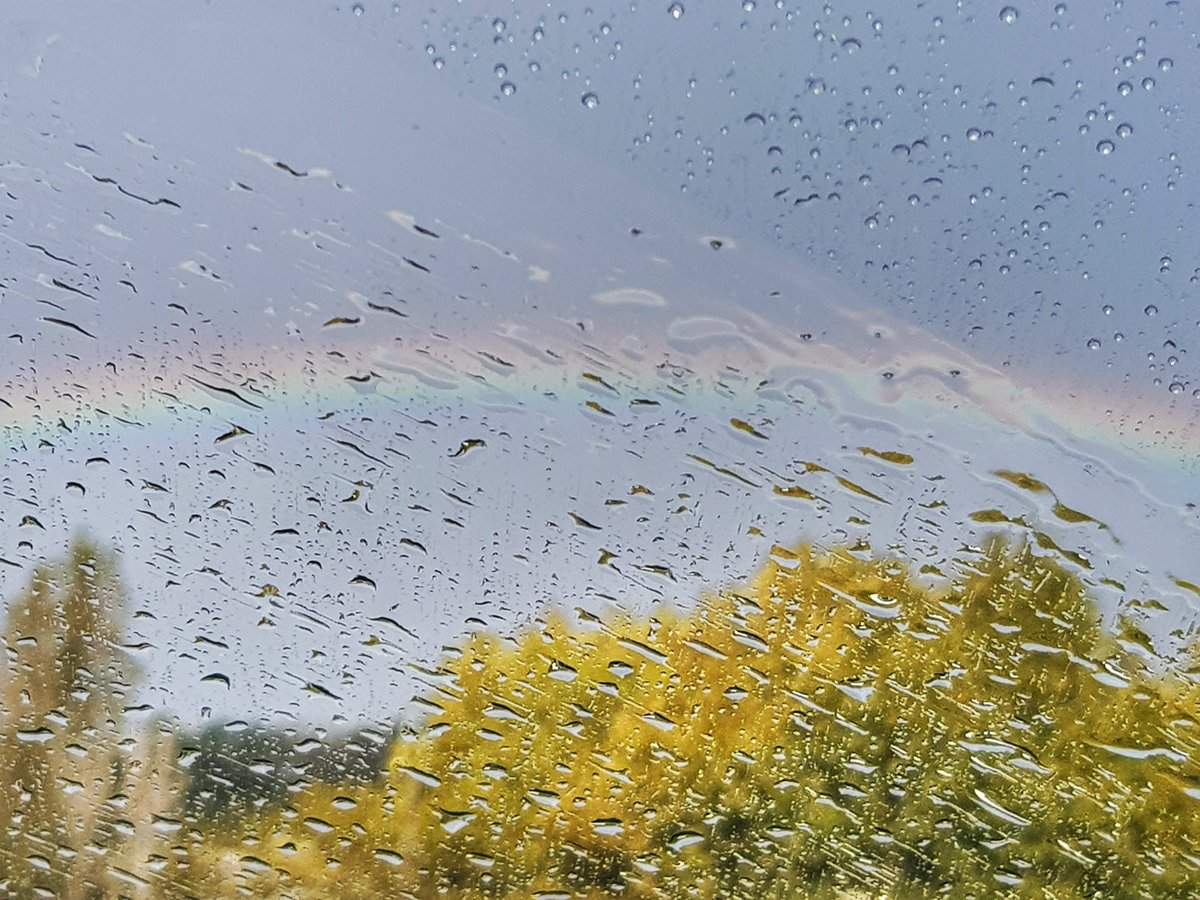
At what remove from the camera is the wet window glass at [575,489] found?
170 cm

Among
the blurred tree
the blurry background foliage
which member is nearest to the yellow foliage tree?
the blurry background foliage

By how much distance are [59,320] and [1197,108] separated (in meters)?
2.42

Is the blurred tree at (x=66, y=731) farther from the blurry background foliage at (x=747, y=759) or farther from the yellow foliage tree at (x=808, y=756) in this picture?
the yellow foliage tree at (x=808, y=756)

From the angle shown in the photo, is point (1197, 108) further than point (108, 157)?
No

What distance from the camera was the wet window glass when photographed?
5.56 feet

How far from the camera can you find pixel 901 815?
1.83 m

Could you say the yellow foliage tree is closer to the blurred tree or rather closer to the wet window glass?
the wet window glass

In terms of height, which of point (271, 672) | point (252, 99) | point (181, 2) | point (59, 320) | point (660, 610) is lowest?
point (271, 672)

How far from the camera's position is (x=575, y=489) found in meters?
1.84

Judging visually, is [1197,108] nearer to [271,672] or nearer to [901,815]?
[901,815]

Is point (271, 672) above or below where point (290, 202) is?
below

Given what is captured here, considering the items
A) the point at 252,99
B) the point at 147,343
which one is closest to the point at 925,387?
the point at 252,99

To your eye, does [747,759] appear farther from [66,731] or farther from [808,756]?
[66,731]

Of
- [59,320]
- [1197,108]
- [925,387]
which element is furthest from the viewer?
[59,320]
